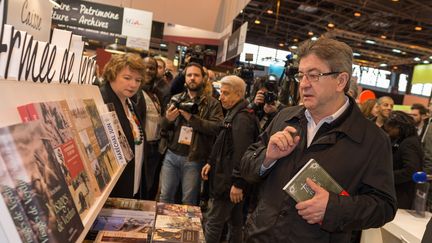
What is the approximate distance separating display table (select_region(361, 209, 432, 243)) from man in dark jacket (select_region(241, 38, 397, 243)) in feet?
2.52

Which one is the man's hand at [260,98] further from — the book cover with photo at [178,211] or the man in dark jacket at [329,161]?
the man in dark jacket at [329,161]

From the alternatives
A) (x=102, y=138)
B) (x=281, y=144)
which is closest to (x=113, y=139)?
(x=102, y=138)

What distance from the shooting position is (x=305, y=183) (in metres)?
1.43

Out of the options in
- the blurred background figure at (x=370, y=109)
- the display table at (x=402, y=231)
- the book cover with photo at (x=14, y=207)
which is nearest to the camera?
the book cover with photo at (x=14, y=207)

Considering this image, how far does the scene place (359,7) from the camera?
10.7 m

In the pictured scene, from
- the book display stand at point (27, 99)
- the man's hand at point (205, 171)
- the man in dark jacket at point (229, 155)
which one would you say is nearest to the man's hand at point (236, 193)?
the man in dark jacket at point (229, 155)

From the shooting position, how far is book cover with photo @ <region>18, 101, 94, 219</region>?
1.02 meters

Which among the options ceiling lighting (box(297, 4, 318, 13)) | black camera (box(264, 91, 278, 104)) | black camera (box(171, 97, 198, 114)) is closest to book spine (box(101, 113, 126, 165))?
black camera (box(171, 97, 198, 114))

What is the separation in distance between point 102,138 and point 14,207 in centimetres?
93

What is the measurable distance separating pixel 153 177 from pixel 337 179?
7.57 ft

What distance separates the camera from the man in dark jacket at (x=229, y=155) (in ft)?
9.76

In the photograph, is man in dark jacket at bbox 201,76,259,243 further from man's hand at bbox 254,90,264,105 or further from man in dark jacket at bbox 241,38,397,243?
man in dark jacket at bbox 241,38,397,243

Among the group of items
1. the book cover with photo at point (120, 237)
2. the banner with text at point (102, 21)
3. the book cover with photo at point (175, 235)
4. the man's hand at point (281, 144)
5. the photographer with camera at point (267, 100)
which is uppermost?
the banner with text at point (102, 21)

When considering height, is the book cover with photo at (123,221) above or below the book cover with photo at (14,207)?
below
